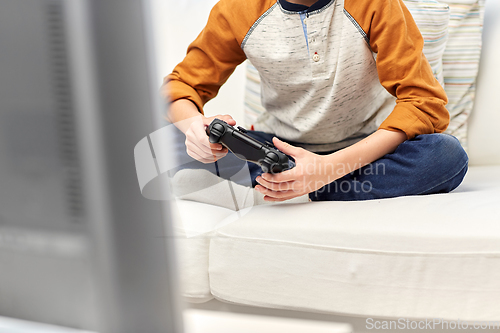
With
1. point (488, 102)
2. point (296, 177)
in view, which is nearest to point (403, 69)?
point (296, 177)

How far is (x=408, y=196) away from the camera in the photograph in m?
0.43

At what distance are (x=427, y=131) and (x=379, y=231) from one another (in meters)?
0.17

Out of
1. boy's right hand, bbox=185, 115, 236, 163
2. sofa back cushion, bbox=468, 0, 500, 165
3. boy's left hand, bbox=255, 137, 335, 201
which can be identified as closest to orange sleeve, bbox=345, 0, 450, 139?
boy's left hand, bbox=255, 137, 335, 201

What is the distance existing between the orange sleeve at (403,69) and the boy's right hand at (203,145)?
0.70ft

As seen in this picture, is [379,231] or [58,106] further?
[379,231]

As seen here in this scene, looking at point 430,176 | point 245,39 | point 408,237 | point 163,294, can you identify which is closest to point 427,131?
point 430,176

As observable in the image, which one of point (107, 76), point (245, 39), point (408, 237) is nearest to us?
point (107, 76)

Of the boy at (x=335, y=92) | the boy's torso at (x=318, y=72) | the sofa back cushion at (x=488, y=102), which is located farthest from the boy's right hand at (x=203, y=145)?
the sofa back cushion at (x=488, y=102)

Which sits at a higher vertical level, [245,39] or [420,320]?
[245,39]

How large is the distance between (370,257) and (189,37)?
32cm

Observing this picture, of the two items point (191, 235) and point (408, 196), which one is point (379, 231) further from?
point (191, 235)

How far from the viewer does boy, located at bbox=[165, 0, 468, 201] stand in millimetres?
433

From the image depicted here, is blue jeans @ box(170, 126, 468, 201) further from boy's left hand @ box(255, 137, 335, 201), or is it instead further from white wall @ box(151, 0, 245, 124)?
white wall @ box(151, 0, 245, 124)

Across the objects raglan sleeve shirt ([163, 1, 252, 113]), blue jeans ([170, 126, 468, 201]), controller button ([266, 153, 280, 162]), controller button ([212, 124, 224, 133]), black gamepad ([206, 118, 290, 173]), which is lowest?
blue jeans ([170, 126, 468, 201])
